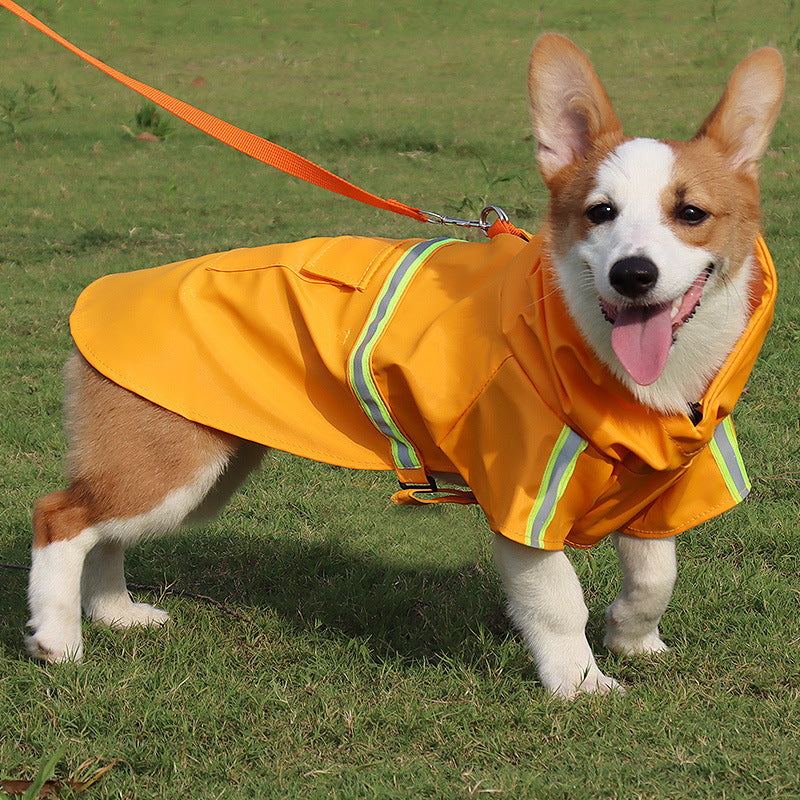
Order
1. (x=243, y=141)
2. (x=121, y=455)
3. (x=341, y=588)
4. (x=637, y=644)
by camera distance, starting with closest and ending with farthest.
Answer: (x=121, y=455) → (x=637, y=644) → (x=243, y=141) → (x=341, y=588)

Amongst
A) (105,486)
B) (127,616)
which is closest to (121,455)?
(105,486)

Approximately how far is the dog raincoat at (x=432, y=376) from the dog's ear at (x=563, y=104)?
0.31m

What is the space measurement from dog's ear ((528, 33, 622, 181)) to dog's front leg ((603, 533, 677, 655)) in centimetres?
127

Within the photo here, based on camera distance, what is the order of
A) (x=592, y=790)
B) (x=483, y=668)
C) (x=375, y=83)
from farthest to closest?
(x=375, y=83), (x=483, y=668), (x=592, y=790)

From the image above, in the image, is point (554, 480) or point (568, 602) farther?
point (568, 602)

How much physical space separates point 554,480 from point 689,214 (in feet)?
2.79

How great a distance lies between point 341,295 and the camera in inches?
134

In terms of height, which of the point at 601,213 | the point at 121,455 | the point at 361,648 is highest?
the point at 601,213

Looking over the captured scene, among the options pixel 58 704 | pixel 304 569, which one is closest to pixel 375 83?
pixel 304 569

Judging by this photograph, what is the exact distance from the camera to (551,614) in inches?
129

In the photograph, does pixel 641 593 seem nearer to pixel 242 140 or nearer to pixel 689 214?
pixel 689 214

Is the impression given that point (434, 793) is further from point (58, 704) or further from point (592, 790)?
point (58, 704)

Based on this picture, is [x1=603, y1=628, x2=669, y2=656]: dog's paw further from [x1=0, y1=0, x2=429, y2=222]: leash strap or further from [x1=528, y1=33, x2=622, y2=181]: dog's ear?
[x1=0, y1=0, x2=429, y2=222]: leash strap

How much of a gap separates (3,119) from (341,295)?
11.1m
